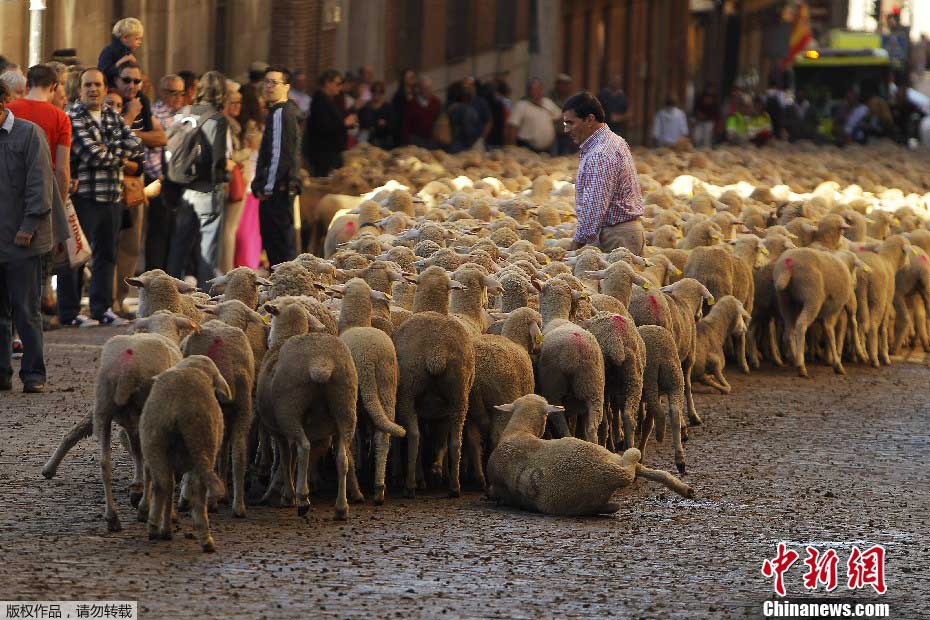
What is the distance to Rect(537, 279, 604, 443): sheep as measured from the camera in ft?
30.5

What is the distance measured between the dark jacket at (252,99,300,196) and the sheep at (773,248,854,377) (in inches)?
159

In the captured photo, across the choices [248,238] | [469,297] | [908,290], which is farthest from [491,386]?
[248,238]

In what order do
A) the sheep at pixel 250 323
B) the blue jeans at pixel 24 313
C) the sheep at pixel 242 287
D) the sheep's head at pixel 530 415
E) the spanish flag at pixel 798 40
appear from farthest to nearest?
1. the spanish flag at pixel 798 40
2. the blue jeans at pixel 24 313
3. the sheep at pixel 242 287
4. the sheep at pixel 250 323
5. the sheep's head at pixel 530 415

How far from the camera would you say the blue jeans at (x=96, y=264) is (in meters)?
14.3

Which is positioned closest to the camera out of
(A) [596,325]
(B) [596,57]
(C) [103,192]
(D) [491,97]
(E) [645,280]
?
(A) [596,325]

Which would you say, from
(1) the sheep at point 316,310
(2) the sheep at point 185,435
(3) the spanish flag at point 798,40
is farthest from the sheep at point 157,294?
(3) the spanish flag at point 798,40

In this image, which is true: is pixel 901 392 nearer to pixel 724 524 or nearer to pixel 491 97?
pixel 724 524

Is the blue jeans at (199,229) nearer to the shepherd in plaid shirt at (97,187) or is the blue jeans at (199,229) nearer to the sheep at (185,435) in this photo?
the shepherd in plaid shirt at (97,187)

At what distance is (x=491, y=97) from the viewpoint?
29312mm

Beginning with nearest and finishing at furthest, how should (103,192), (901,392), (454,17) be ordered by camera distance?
1. (901,392)
2. (103,192)
3. (454,17)

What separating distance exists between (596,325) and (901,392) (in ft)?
14.1

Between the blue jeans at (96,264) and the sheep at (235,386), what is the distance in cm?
594

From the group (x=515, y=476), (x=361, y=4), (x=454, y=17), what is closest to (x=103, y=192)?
(x=515, y=476)

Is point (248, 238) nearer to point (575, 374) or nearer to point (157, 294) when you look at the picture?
point (157, 294)
